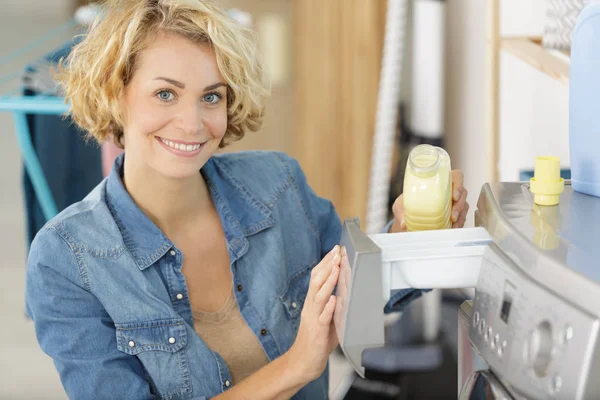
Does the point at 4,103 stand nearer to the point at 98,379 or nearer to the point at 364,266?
the point at 98,379

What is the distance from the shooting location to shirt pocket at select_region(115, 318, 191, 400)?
1.32 meters

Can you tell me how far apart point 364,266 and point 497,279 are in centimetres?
14

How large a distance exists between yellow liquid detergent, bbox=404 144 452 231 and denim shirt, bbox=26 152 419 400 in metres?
0.38

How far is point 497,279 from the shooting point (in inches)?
31.8

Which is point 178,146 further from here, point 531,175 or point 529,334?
point 529,334

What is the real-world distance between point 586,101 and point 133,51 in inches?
31.9

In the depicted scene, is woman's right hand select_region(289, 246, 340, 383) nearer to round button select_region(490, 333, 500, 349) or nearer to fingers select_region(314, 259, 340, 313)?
fingers select_region(314, 259, 340, 313)

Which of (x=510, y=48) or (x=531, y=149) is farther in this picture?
(x=531, y=149)

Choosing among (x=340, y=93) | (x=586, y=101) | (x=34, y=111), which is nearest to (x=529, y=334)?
(x=586, y=101)

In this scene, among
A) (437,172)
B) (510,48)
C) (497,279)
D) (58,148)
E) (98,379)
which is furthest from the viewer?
(58,148)

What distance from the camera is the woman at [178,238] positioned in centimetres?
130

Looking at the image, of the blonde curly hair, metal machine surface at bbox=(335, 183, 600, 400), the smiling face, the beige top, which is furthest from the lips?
metal machine surface at bbox=(335, 183, 600, 400)

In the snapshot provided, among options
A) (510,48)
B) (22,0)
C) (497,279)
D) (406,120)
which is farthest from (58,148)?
(22,0)

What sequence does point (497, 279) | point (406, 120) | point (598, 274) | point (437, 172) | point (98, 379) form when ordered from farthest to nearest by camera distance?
point (406, 120) < point (98, 379) < point (437, 172) < point (497, 279) < point (598, 274)
